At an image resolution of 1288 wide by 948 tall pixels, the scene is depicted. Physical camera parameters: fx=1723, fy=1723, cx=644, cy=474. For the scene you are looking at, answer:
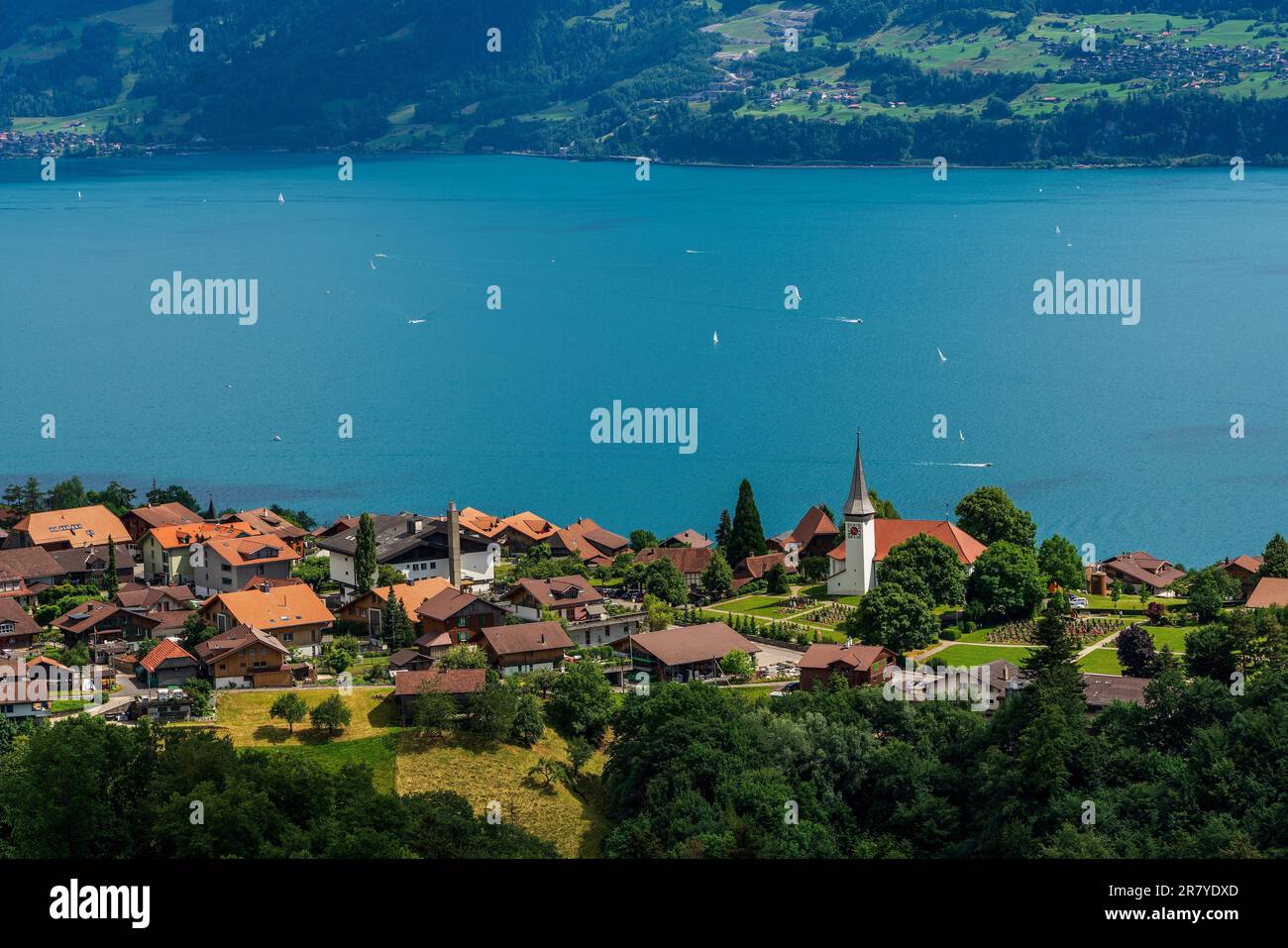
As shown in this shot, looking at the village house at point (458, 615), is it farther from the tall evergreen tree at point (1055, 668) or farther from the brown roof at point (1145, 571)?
the brown roof at point (1145, 571)

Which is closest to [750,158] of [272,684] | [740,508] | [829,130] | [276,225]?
[829,130]

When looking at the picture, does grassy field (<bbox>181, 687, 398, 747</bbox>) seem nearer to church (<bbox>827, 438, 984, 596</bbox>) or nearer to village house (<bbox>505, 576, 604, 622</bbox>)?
village house (<bbox>505, 576, 604, 622</bbox>)

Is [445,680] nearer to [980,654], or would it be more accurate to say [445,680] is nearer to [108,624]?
[108,624]

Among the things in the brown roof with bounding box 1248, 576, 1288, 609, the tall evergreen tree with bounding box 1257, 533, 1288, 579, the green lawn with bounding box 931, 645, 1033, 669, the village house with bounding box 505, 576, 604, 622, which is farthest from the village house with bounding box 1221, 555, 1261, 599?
the village house with bounding box 505, 576, 604, 622

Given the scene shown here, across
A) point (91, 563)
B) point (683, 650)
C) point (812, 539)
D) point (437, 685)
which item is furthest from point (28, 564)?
point (812, 539)

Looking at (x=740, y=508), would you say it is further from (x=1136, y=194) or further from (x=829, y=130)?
(x=829, y=130)

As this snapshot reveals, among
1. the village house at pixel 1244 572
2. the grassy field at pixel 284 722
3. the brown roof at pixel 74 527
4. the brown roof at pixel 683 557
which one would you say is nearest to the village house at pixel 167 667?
the grassy field at pixel 284 722
